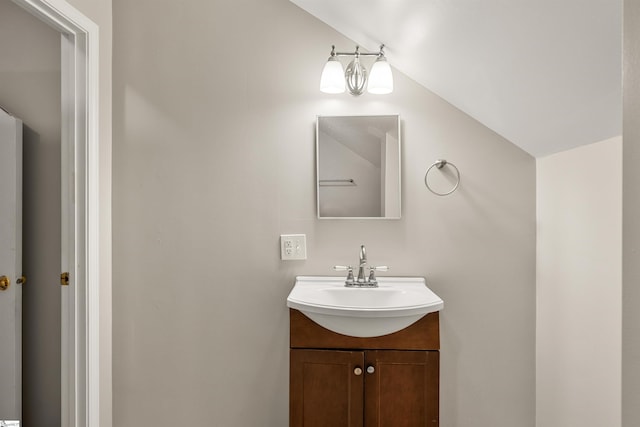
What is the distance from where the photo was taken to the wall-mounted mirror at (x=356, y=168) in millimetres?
1907

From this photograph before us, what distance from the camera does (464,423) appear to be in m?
1.90

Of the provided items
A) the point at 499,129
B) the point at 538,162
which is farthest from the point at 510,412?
the point at 499,129

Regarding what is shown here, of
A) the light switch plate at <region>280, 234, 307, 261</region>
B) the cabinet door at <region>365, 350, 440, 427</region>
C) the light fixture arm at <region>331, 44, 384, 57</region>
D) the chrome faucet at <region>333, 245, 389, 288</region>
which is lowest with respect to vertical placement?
the cabinet door at <region>365, 350, 440, 427</region>

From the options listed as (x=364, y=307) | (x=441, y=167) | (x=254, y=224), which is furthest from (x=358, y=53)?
(x=364, y=307)

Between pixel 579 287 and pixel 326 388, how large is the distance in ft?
3.27

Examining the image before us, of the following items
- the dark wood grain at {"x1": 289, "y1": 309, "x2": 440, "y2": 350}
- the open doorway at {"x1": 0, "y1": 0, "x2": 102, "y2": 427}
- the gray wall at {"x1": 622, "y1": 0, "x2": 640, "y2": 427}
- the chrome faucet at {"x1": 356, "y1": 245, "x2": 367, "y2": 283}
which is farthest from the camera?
the chrome faucet at {"x1": 356, "y1": 245, "x2": 367, "y2": 283}

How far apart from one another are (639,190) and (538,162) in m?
1.51

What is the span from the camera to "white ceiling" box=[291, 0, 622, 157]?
1.03 m

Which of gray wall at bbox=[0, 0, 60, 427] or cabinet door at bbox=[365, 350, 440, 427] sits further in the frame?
gray wall at bbox=[0, 0, 60, 427]

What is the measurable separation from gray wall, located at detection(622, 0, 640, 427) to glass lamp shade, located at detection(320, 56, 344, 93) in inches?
53.1

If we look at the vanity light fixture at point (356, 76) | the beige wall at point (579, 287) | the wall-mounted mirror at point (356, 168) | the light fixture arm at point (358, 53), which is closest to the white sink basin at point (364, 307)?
the wall-mounted mirror at point (356, 168)

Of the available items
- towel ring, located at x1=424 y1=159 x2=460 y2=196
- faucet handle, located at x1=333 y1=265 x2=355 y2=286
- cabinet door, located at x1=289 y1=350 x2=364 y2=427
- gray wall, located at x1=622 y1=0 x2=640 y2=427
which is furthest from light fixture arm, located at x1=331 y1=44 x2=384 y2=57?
gray wall, located at x1=622 y1=0 x2=640 y2=427

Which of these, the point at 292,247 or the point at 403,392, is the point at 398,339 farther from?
the point at 292,247

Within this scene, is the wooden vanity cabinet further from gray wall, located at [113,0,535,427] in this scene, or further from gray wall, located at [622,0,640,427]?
gray wall, located at [622,0,640,427]
